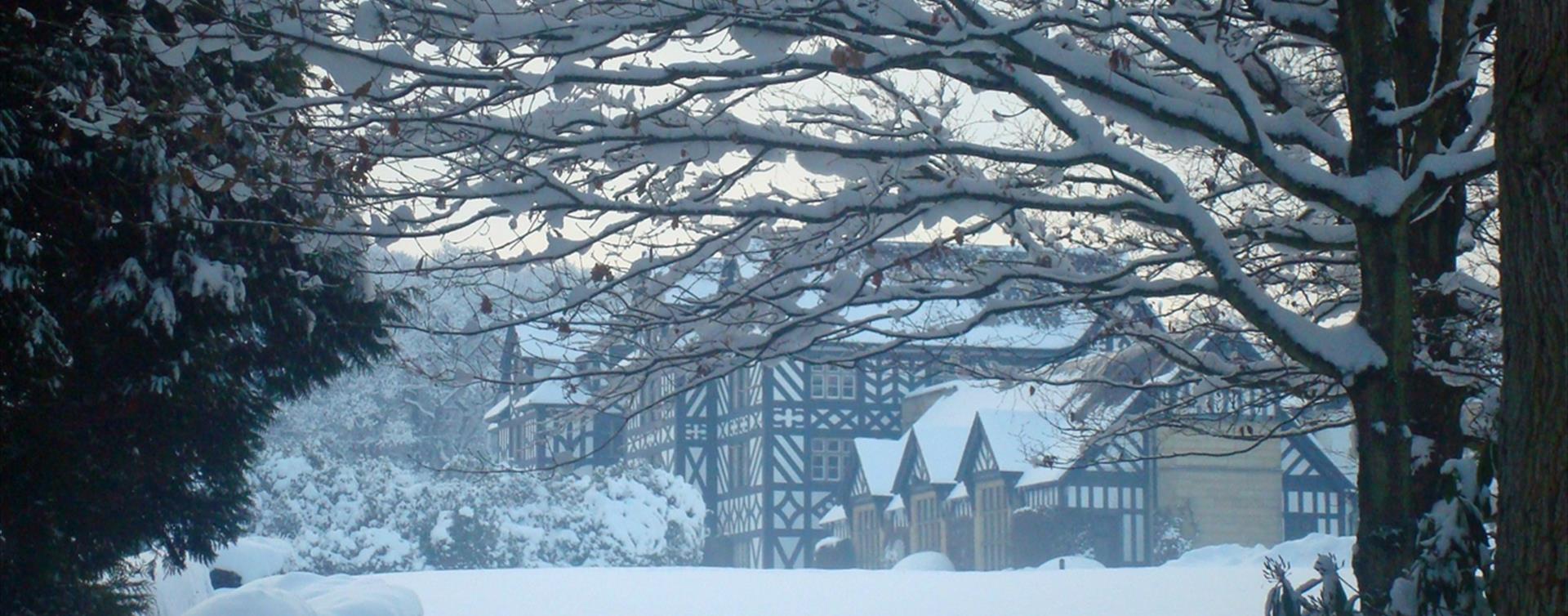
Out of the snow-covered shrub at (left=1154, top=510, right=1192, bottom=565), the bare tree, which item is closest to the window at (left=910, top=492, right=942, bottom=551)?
the snow-covered shrub at (left=1154, top=510, right=1192, bottom=565)

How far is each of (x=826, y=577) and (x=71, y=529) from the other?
14.1 metres

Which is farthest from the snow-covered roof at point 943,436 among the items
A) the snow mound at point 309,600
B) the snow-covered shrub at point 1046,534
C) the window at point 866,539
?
the snow mound at point 309,600

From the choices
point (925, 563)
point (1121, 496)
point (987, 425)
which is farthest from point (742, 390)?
point (1121, 496)

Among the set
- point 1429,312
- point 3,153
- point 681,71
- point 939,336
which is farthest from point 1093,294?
point 3,153

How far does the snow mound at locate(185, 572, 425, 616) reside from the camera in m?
8.30

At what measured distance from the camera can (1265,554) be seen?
19.2 meters

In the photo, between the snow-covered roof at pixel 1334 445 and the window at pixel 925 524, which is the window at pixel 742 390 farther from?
the snow-covered roof at pixel 1334 445

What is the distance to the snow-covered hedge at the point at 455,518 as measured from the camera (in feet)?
97.5

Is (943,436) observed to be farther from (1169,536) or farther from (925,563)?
(1169,536)

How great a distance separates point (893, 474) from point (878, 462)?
55 centimetres

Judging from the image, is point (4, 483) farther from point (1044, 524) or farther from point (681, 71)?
point (1044, 524)

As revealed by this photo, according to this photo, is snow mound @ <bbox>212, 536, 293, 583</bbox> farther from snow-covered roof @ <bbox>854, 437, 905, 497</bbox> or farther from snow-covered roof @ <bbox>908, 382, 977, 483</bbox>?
snow-covered roof @ <bbox>854, 437, 905, 497</bbox>

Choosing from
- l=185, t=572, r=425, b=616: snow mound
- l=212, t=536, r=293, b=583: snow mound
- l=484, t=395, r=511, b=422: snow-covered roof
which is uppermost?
l=484, t=395, r=511, b=422: snow-covered roof

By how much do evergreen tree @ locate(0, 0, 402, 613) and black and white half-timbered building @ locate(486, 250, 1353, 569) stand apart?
21.3 meters
